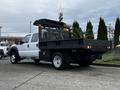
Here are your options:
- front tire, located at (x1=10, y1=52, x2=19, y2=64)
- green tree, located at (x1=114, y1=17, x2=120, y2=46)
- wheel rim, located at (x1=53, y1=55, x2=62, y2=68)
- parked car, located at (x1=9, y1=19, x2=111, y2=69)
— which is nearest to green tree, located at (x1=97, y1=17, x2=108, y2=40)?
green tree, located at (x1=114, y1=17, x2=120, y2=46)

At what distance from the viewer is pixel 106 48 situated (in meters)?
12.7

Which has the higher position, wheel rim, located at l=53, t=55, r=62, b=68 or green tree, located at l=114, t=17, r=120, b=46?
green tree, located at l=114, t=17, r=120, b=46

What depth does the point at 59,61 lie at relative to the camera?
12445 mm

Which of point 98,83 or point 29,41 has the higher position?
point 29,41

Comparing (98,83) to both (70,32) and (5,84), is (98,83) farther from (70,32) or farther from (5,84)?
(70,32)

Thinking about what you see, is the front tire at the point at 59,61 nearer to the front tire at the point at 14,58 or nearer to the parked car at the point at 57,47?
the parked car at the point at 57,47

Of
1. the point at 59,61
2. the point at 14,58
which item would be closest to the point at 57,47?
the point at 59,61

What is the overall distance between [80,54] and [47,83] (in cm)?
434

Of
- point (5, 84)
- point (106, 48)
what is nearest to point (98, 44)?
point (106, 48)

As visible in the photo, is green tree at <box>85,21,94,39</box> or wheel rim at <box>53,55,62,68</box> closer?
wheel rim at <box>53,55,62,68</box>

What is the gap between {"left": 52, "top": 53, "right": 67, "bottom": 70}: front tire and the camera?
1220 centimetres

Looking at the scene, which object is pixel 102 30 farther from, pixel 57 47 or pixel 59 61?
pixel 57 47

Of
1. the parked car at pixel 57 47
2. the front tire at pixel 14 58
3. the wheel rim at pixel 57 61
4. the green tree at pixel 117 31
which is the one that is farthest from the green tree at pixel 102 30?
the wheel rim at pixel 57 61

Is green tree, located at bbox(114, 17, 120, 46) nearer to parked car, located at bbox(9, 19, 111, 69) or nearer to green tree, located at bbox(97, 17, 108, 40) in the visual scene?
green tree, located at bbox(97, 17, 108, 40)
